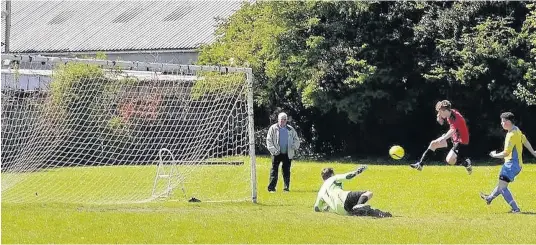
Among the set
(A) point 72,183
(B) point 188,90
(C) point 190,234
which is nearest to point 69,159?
(A) point 72,183

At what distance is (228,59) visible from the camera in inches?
1524

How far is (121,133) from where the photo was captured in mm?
24031

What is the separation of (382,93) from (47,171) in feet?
51.2

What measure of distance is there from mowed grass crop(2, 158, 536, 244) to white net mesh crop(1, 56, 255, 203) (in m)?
2.05

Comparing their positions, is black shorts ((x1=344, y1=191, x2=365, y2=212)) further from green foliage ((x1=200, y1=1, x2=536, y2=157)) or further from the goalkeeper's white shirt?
green foliage ((x1=200, y1=1, x2=536, y2=157))

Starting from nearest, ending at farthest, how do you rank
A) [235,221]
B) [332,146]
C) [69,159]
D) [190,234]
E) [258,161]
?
[190,234]
[235,221]
[69,159]
[258,161]
[332,146]

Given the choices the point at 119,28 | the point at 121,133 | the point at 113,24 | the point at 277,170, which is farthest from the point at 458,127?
the point at 113,24

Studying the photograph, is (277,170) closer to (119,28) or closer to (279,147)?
(279,147)

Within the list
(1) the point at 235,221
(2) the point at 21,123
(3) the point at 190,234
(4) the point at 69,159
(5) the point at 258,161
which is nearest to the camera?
(3) the point at 190,234

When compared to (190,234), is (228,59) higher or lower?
higher

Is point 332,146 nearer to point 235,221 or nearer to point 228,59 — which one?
point 228,59

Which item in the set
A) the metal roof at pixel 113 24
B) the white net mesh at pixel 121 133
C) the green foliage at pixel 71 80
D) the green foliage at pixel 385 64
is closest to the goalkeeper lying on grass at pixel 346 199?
the white net mesh at pixel 121 133

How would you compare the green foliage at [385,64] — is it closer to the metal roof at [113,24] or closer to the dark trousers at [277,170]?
the metal roof at [113,24]

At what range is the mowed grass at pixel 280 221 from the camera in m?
13.3
